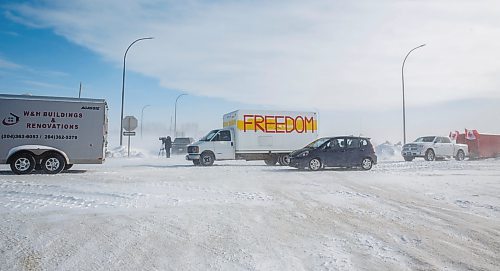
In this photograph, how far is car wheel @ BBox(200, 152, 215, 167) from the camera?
65.0ft

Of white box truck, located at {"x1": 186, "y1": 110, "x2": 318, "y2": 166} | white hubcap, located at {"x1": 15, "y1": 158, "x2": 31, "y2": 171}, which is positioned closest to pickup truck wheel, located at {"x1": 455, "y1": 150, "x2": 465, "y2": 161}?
white box truck, located at {"x1": 186, "y1": 110, "x2": 318, "y2": 166}

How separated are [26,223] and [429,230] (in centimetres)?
636

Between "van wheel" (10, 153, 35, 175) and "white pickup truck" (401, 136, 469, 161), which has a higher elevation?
"white pickup truck" (401, 136, 469, 161)

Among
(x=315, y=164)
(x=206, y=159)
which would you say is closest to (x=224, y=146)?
(x=206, y=159)

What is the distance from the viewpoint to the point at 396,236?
18.2 ft

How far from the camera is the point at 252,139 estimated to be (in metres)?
20.3

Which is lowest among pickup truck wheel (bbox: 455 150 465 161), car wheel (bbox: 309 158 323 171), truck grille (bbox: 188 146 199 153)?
car wheel (bbox: 309 158 323 171)

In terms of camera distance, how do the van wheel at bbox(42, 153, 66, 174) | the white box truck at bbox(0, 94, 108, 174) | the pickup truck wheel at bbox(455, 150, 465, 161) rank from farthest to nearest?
the pickup truck wheel at bbox(455, 150, 465, 161) → the van wheel at bbox(42, 153, 66, 174) → the white box truck at bbox(0, 94, 108, 174)

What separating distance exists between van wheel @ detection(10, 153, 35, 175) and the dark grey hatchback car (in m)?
10.0

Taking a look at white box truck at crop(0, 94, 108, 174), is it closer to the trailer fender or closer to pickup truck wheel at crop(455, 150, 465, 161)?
the trailer fender

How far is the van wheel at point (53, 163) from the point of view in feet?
44.3

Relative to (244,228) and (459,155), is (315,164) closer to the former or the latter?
(244,228)

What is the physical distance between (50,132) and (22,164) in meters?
1.44

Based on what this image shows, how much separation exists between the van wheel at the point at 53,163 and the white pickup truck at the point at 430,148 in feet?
69.1
